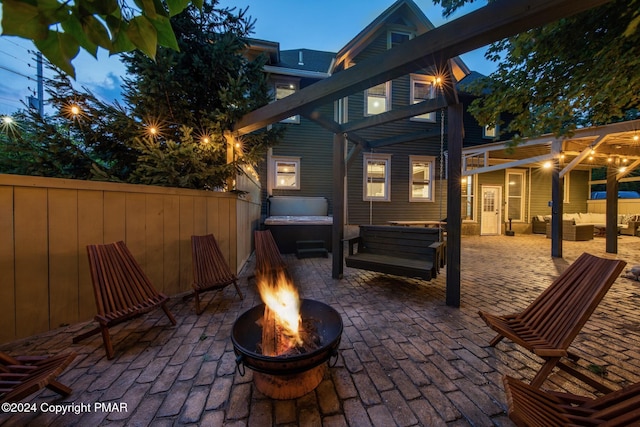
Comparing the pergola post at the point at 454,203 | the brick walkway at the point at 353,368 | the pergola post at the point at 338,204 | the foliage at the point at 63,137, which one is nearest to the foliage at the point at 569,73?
the pergola post at the point at 454,203

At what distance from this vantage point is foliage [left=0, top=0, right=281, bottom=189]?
3252 mm

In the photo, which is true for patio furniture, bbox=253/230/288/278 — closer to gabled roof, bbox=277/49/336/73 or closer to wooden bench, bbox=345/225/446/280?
wooden bench, bbox=345/225/446/280

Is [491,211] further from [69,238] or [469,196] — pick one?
[69,238]

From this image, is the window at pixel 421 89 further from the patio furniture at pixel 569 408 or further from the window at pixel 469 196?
the patio furniture at pixel 569 408

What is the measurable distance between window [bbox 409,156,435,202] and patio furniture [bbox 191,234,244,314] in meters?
7.64

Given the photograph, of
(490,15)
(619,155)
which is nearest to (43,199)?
(490,15)

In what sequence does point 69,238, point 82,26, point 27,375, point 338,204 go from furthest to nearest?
point 338,204 < point 69,238 < point 27,375 < point 82,26

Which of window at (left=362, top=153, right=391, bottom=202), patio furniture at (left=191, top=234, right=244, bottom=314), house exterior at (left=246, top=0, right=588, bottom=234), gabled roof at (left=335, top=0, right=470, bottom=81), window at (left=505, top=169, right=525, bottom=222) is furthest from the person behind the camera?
window at (left=505, top=169, right=525, bottom=222)

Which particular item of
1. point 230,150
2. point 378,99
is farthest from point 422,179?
point 230,150

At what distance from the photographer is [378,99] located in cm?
842

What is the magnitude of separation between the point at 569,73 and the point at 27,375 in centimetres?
617

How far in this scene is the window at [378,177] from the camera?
863 cm

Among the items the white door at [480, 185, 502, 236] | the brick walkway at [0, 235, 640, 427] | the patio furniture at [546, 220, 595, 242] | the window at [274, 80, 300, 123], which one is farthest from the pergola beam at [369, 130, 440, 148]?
the patio furniture at [546, 220, 595, 242]

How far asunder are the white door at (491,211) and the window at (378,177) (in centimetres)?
490
